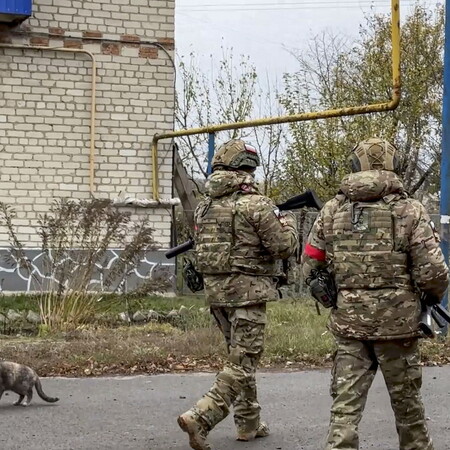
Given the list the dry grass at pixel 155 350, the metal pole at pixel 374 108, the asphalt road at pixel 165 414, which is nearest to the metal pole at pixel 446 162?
the metal pole at pixel 374 108

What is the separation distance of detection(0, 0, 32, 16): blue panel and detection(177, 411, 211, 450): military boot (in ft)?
27.3

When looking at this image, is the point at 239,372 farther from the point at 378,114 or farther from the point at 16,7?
the point at 378,114

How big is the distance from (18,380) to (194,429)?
199cm

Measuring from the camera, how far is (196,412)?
17.7 ft

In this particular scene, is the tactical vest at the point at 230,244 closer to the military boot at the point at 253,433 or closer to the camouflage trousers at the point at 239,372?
the camouflage trousers at the point at 239,372

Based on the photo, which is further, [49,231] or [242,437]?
[49,231]

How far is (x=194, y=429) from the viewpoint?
5.36 metres

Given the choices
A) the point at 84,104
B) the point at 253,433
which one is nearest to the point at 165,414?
the point at 253,433

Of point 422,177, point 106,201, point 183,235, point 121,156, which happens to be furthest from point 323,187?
point 106,201

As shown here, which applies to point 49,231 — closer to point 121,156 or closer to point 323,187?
point 121,156

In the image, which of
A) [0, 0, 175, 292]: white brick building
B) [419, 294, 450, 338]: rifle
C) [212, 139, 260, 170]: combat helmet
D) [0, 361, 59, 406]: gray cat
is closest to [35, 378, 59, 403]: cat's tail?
[0, 361, 59, 406]: gray cat

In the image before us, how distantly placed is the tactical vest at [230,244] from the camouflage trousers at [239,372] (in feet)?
0.81

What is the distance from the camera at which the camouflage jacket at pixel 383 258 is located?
4.71m

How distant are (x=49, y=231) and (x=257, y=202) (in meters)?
5.93
